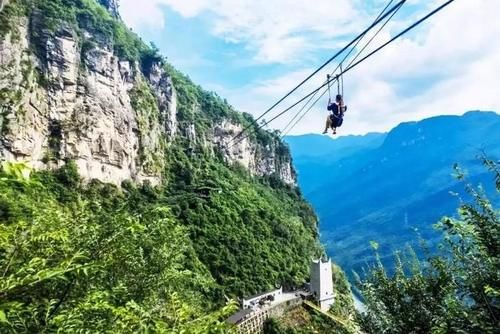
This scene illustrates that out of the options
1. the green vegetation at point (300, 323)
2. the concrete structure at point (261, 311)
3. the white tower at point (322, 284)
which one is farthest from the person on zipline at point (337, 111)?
the white tower at point (322, 284)

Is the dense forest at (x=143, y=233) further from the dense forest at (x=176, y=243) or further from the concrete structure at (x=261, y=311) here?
the concrete structure at (x=261, y=311)

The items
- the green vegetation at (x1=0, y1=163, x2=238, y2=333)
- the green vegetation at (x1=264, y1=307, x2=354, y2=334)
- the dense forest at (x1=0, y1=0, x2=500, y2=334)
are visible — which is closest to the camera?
the green vegetation at (x1=0, y1=163, x2=238, y2=333)

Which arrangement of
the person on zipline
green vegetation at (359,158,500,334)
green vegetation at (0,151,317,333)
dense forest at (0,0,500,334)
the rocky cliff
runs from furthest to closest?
1. the rocky cliff
2. the person on zipline
3. green vegetation at (359,158,500,334)
4. dense forest at (0,0,500,334)
5. green vegetation at (0,151,317,333)

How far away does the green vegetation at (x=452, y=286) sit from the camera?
17.8 feet

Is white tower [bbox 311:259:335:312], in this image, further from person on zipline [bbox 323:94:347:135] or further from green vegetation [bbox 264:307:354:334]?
person on zipline [bbox 323:94:347:135]

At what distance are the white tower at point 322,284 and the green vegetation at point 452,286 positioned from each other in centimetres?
3734

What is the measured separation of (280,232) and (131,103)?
29.2 meters

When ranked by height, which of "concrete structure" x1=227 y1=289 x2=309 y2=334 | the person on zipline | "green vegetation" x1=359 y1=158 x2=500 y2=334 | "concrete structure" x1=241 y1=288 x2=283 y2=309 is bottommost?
"concrete structure" x1=227 y1=289 x2=309 y2=334

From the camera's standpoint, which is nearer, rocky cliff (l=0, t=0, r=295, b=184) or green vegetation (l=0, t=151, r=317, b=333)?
green vegetation (l=0, t=151, r=317, b=333)

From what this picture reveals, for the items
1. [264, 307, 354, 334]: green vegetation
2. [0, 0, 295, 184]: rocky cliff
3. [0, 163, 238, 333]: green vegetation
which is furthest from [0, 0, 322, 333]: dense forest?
[264, 307, 354, 334]: green vegetation

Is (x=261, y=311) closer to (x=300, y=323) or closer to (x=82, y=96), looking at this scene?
(x=300, y=323)

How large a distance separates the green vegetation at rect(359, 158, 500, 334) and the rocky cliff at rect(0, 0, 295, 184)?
109 feet

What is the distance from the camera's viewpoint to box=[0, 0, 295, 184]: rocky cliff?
133 feet

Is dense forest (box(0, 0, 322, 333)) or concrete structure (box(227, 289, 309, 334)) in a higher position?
dense forest (box(0, 0, 322, 333))
